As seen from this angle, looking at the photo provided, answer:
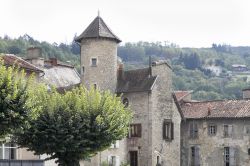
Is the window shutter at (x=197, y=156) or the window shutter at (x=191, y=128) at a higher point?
the window shutter at (x=191, y=128)

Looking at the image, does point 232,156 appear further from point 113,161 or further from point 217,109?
point 113,161

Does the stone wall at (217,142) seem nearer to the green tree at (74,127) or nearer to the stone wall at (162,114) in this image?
the stone wall at (162,114)

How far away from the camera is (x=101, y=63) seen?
69.2 m

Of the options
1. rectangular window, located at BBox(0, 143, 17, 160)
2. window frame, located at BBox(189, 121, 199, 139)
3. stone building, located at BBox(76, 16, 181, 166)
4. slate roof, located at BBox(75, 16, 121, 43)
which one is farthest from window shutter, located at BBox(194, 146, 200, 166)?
rectangular window, located at BBox(0, 143, 17, 160)

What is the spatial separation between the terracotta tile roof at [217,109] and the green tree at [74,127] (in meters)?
28.0

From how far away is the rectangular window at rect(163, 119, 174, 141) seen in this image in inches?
2772

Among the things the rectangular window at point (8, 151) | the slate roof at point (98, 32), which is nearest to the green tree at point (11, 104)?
the rectangular window at point (8, 151)

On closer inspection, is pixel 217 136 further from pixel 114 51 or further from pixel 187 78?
pixel 187 78

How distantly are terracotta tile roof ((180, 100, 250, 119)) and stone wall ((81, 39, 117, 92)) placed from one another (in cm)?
1235

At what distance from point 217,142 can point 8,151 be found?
3018cm

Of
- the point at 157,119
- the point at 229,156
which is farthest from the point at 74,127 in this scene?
the point at 229,156

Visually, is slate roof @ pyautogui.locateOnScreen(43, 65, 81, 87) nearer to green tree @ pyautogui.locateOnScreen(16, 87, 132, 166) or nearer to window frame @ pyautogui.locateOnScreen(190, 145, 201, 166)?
window frame @ pyautogui.locateOnScreen(190, 145, 201, 166)

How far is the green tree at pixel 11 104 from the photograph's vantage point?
37156mm

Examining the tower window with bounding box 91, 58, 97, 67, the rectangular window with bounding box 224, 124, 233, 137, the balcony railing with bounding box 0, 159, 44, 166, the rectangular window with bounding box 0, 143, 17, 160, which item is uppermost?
the tower window with bounding box 91, 58, 97, 67
